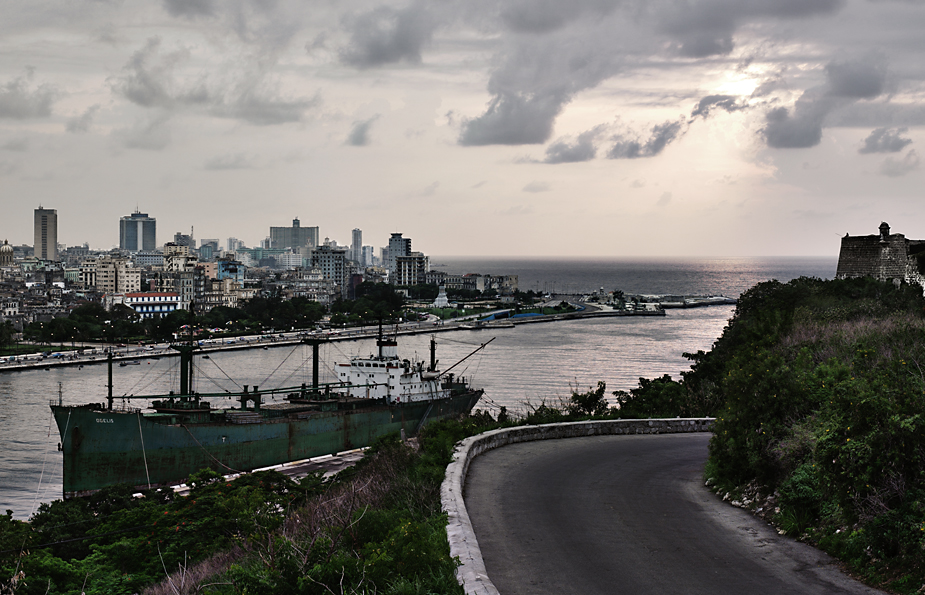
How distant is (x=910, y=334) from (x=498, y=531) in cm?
708

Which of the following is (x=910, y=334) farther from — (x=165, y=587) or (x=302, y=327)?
(x=302, y=327)

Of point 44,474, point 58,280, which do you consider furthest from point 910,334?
point 58,280

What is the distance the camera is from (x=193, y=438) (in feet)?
95.2

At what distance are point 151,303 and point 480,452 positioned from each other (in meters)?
102

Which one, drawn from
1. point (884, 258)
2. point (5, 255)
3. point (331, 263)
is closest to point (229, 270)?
point (331, 263)

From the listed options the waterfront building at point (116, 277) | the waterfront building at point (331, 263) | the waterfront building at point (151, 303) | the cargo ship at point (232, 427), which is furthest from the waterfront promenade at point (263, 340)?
the waterfront building at point (331, 263)

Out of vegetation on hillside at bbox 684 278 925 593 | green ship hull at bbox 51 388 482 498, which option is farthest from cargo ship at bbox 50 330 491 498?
vegetation on hillside at bbox 684 278 925 593

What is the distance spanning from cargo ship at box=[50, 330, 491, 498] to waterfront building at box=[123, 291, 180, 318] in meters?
72.6

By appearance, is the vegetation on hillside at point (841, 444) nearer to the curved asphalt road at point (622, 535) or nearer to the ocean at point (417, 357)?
the curved asphalt road at point (622, 535)

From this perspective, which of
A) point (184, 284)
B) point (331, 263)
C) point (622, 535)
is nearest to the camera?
point (622, 535)

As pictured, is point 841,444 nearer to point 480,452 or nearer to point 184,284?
point 480,452

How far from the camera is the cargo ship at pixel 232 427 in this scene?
2744cm

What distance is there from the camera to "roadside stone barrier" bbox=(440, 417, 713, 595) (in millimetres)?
6586

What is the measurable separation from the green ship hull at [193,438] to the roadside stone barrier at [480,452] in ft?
59.7
